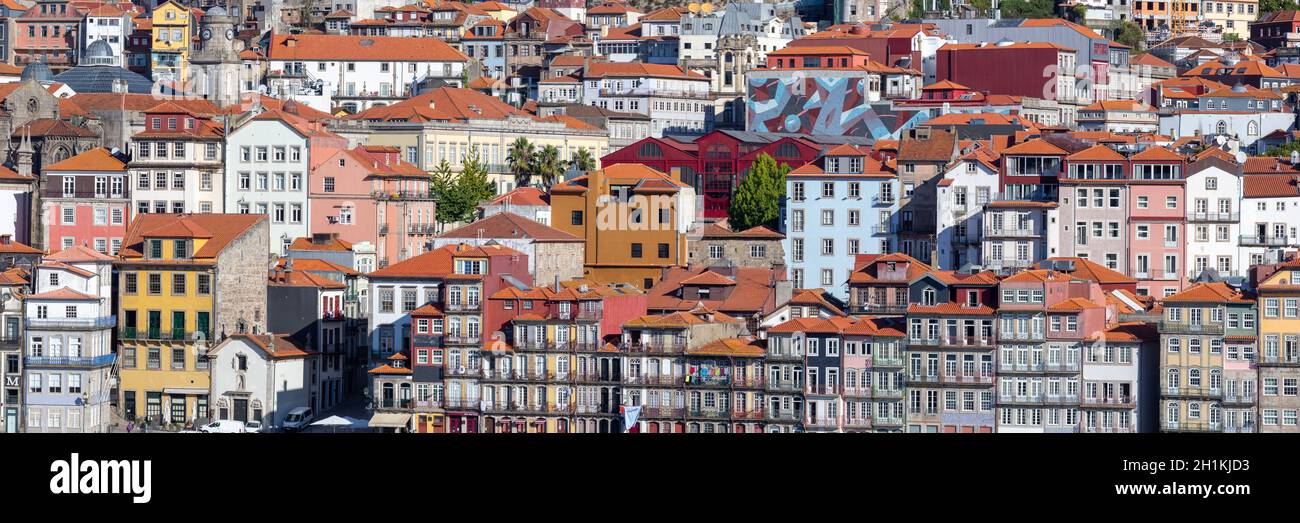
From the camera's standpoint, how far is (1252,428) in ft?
196

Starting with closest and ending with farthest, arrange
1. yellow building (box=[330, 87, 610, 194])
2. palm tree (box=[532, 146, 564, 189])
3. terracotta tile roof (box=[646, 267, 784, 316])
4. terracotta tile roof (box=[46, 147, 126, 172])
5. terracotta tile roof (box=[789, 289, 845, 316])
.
A: terracotta tile roof (box=[789, 289, 845, 316])
terracotta tile roof (box=[646, 267, 784, 316])
terracotta tile roof (box=[46, 147, 126, 172])
palm tree (box=[532, 146, 564, 189])
yellow building (box=[330, 87, 610, 194])

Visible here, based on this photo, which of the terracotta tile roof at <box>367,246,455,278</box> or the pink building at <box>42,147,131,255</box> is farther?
the pink building at <box>42,147,131,255</box>

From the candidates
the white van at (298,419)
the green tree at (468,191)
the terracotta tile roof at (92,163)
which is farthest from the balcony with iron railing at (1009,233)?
the terracotta tile roof at (92,163)

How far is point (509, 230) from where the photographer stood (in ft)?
250

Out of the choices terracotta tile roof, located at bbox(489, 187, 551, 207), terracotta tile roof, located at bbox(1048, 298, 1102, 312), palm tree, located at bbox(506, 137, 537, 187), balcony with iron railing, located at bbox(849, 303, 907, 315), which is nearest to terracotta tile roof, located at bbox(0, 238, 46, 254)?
terracotta tile roof, located at bbox(489, 187, 551, 207)

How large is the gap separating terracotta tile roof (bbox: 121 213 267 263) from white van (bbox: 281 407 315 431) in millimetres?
6068

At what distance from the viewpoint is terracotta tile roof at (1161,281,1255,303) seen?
2426 inches

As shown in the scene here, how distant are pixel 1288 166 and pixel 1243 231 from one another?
5791mm

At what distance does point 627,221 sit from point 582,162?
15.0 m

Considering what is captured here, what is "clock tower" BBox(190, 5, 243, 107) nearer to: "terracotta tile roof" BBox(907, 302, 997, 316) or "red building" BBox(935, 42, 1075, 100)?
"red building" BBox(935, 42, 1075, 100)

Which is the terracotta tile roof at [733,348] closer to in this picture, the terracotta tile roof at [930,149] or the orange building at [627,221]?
the orange building at [627,221]

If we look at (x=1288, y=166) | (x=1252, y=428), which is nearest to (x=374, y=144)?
(x=1288, y=166)
